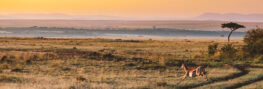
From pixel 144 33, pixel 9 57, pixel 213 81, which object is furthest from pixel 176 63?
pixel 144 33

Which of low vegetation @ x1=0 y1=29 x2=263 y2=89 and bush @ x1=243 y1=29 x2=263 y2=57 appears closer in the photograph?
low vegetation @ x1=0 y1=29 x2=263 y2=89

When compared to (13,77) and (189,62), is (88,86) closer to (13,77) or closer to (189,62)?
(13,77)

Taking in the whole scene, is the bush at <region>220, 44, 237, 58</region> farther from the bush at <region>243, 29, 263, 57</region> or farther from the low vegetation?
the bush at <region>243, 29, 263, 57</region>

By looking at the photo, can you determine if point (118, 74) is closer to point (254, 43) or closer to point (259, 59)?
point (259, 59)

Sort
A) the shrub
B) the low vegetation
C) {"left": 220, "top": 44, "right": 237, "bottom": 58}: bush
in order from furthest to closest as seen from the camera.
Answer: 1. {"left": 220, "top": 44, "right": 237, "bottom": 58}: bush
2. the shrub
3. the low vegetation

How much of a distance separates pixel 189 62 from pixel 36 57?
15339 mm

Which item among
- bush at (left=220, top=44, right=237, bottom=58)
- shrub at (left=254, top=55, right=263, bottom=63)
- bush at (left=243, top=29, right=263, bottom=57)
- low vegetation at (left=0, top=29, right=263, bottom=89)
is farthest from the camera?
bush at (left=220, top=44, right=237, bottom=58)

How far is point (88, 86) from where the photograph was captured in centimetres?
2042

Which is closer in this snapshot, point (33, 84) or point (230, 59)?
point (33, 84)

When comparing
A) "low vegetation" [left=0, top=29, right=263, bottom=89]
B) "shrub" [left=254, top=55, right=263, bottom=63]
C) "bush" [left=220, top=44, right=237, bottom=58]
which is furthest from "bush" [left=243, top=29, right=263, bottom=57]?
"shrub" [left=254, top=55, right=263, bottom=63]

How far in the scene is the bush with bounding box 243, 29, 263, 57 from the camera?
40.5 meters

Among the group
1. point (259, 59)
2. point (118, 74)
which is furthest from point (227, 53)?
point (118, 74)

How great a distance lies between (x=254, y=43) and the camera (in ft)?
134

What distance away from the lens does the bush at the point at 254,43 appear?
40531 millimetres
